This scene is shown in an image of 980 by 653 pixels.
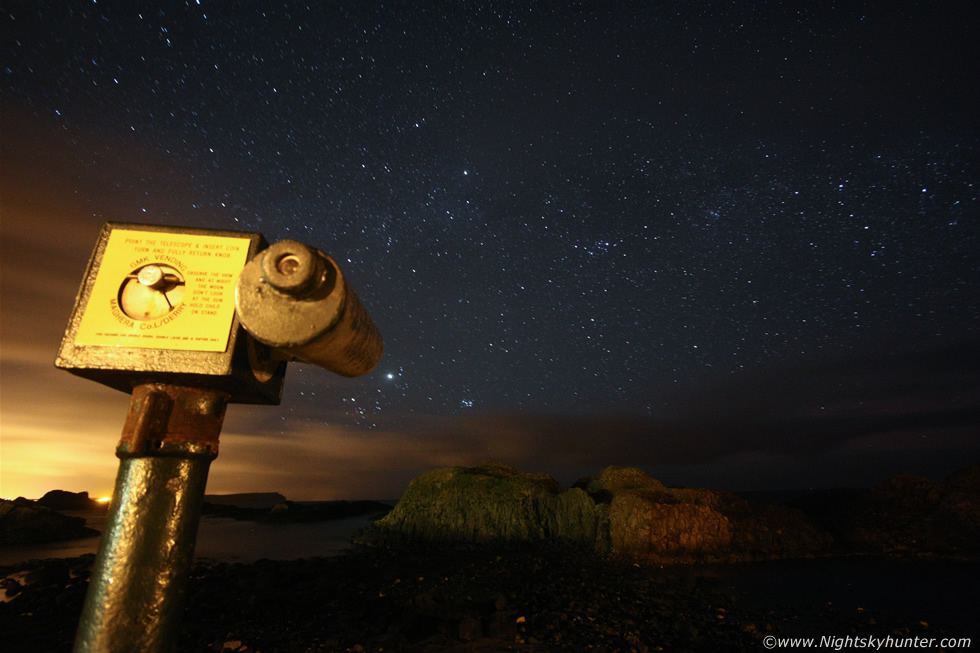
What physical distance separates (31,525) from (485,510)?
118 feet

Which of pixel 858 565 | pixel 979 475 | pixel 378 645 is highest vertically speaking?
pixel 979 475

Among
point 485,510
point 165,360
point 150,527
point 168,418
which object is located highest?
point 165,360

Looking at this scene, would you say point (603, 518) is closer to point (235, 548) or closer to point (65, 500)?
point (235, 548)

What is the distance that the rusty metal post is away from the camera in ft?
9.48

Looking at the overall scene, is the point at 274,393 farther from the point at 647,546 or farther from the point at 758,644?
the point at 647,546

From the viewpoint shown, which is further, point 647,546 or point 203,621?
point 647,546

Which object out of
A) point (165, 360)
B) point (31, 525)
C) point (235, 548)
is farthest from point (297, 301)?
point (31, 525)

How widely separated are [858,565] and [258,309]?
41613mm

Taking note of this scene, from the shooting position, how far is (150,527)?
119 inches

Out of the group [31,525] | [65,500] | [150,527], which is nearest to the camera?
[150,527]

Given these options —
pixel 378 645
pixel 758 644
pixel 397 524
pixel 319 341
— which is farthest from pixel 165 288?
pixel 397 524

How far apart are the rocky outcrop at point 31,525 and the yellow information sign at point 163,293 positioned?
47518 mm

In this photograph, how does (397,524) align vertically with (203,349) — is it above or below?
below

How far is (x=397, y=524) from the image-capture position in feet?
119
